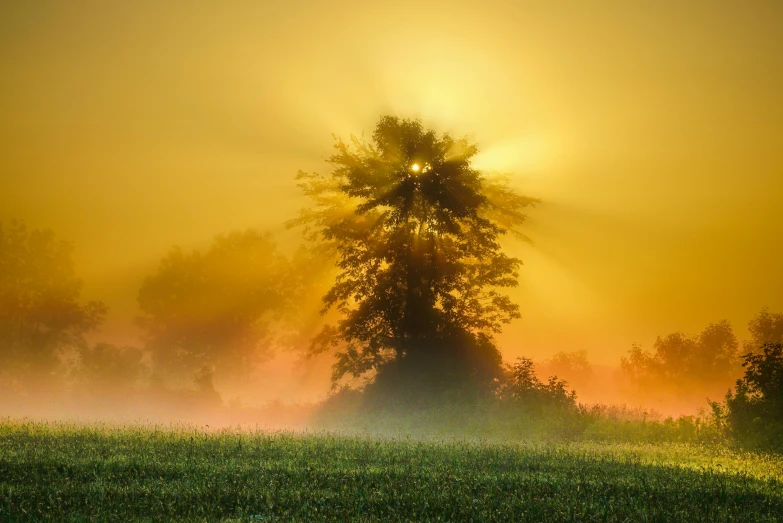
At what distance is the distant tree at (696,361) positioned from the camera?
71.7m

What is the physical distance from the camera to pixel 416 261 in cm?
4031

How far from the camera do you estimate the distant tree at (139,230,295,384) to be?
59.4 metres

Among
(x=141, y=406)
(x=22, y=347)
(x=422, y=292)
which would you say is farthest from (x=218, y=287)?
(x=422, y=292)

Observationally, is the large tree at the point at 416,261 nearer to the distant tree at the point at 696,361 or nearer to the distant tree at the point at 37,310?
the distant tree at the point at 37,310

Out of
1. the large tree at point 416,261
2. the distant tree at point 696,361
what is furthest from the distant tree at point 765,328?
the large tree at point 416,261

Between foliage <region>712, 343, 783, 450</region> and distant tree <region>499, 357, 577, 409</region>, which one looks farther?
distant tree <region>499, 357, 577, 409</region>

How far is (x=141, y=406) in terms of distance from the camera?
5531 centimetres

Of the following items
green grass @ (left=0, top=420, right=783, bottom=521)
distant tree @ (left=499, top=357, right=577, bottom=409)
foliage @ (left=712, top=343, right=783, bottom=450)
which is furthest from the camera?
distant tree @ (left=499, top=357, right=577, bottom=409)

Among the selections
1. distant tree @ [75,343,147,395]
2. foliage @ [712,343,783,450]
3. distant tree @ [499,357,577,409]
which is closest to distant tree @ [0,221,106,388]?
distant tree @ [75,343,147,395]

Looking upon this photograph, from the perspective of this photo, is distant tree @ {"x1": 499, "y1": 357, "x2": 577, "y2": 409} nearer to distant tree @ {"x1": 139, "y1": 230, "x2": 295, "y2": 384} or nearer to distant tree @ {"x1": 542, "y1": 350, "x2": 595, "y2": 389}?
distant tree @ {"x1": 139, "y1": 230, "x2": 295, "y2": 384}

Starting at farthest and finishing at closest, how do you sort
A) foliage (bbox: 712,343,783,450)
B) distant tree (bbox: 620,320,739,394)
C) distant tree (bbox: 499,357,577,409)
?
distant tree (bbox: 620,320,739,394), distant tree (bbox: 499,357,577,409), foliage (bbox: 712,343,783,450)

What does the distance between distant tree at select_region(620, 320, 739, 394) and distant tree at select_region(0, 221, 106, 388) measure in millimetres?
50565

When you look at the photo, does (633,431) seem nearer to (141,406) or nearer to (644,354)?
(141,406)

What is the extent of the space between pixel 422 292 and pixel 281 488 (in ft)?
87.5
